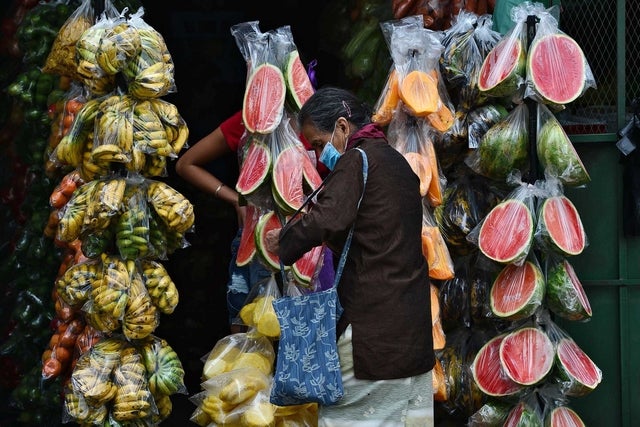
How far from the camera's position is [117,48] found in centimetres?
454

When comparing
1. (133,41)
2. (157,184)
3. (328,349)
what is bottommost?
(328,349)

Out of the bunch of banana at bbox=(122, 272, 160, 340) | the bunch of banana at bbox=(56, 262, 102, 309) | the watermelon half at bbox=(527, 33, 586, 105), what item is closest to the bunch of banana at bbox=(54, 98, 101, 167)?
the bunch of banana at bbox=(56, 262, 102, 309)

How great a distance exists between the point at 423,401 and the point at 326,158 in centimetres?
92

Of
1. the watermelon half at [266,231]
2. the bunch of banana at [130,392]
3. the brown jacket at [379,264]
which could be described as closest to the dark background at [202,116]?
the watermelon half at [266,231]

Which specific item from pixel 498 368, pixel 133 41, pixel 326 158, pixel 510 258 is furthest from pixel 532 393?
pixel 133 41

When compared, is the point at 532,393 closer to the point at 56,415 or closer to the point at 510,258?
the point at 510,258

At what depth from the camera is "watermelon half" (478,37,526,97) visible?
5152mm

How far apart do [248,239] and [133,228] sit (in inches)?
29.6

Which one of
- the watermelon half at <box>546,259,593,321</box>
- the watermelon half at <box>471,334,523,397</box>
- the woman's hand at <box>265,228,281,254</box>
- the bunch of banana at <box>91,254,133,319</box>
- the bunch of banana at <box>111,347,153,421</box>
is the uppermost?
the woman's hand at <box>265,228,281,254</box>

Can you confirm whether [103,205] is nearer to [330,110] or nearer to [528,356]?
[330,110]

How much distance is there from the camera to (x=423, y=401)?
13.5 ft

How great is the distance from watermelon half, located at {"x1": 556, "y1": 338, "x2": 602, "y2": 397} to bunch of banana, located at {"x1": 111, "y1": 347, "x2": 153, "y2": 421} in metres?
1.81

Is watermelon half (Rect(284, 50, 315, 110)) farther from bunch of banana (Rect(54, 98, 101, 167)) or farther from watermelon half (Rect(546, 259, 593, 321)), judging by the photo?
watermelon half (Rect(546, 259, 593, 321))

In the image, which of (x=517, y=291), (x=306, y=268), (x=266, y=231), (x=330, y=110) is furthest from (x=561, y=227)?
(x=330, y=110)
